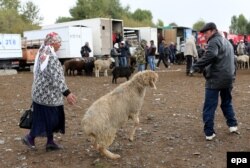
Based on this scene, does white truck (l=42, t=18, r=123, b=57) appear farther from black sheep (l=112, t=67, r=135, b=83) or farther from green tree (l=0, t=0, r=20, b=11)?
green tree (l=0, t=0, r=20, b=11)

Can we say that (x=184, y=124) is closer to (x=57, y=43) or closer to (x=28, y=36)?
(x=57, y=43)

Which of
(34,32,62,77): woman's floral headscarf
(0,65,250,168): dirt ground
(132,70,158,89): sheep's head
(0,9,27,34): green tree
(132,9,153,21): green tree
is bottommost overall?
(0,65,250,168): dirt ground

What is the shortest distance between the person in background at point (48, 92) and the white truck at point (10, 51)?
19.4 meters

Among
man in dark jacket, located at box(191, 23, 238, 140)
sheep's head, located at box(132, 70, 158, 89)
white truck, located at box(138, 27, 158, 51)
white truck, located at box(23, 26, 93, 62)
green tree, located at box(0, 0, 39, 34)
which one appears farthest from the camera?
green tree, located at box(0, 0, 39, 34)

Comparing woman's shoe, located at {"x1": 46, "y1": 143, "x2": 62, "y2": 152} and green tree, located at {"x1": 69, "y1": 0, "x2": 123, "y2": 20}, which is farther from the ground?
green tree, located at {"x1": 69, "y1": 0, "x2": 123, "y2": 20}

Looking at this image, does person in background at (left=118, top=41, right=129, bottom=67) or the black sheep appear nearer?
the black sheep

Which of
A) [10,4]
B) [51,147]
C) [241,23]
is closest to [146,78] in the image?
[51,147]

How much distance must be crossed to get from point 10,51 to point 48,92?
19874mm

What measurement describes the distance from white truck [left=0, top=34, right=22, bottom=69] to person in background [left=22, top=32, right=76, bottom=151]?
1939cm

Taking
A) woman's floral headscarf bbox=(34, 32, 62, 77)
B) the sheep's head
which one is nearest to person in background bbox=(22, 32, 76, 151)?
woman's floral headscarf bbox=(34, 32, 62, 77)

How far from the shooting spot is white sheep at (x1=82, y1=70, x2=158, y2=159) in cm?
619

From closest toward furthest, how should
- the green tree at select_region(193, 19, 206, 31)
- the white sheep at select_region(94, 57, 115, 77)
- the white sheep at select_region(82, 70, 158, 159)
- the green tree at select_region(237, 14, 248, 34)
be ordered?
1. the white sheep at select_region(82, 70, 158, 159)
2. the white sheep at select_region(94, 57, 115, 77)
3. the green tree at select_region(237, 14, 248, 34)
4. the green tree at select_region(193, 19, 206, 31)

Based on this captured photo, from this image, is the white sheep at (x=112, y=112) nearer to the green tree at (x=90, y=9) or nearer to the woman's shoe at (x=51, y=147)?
the woman's shoe at (x=51, y=147)

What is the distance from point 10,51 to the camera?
25469mm
